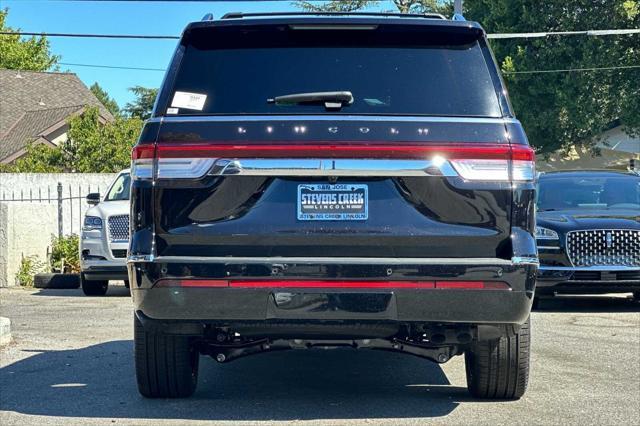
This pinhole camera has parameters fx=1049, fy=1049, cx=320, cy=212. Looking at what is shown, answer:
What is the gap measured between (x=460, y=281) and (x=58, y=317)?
7591 millimetres

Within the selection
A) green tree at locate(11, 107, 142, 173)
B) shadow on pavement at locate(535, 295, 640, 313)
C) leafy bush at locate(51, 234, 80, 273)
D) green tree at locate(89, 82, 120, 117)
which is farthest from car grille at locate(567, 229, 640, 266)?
green tree at locate(89, 82, 120, 117)

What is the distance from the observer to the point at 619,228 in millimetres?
11867

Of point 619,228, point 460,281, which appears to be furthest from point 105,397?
point 619,228

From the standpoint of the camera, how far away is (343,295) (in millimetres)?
5406

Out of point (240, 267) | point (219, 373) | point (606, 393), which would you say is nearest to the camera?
point (240, 267)

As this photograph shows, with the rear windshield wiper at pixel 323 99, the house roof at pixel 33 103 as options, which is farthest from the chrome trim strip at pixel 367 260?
the house roof at pixel 33 103

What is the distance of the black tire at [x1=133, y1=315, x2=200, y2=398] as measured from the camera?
632 centimetres

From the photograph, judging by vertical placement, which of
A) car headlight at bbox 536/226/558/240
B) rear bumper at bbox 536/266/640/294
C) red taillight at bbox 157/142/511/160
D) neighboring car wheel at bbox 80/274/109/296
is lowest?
neighboring car wheel at bbox 80/274/109/296

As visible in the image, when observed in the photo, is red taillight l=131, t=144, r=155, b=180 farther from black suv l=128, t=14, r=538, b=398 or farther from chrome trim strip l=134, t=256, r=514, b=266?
chrome trim strip l=134, t=256, r=514, b=266

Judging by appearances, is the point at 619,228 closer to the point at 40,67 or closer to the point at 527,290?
the point at 527,290

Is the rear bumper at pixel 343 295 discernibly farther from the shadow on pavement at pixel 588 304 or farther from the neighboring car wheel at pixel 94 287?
the neighboring car wheel at pixel 94 287

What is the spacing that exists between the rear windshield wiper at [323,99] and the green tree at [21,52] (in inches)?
1994

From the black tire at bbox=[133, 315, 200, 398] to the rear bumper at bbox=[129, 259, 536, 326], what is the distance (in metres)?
0.77

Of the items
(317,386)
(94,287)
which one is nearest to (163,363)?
(317,386)
